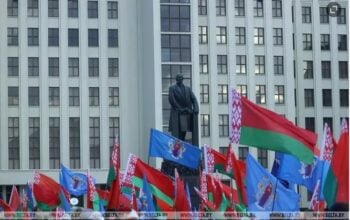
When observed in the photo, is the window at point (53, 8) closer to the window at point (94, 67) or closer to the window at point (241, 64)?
the window at point (94, 67)

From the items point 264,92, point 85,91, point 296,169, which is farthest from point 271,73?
point 296,169

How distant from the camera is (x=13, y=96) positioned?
6738 centimetres

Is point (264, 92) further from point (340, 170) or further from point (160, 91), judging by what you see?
point (340, 170)

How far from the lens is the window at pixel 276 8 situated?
69750mm

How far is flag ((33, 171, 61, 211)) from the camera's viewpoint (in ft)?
114

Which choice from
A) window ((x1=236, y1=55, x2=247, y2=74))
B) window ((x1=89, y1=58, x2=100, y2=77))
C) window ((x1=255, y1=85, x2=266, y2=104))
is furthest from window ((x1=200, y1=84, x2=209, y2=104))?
window ((x1=89, y1=58, x2=100, y2=77))

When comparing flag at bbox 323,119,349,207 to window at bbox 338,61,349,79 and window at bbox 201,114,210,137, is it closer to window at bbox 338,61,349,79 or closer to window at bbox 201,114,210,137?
window at bbox 201,114,210,137

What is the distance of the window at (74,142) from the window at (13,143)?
3584 mm

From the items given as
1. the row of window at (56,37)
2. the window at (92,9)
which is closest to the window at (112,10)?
the window at (92,9)

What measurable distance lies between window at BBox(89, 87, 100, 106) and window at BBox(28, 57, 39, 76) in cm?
395

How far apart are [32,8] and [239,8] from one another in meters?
14.5

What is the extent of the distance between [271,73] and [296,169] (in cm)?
4517

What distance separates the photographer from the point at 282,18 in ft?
228

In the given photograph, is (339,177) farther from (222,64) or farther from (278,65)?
(278,65)
